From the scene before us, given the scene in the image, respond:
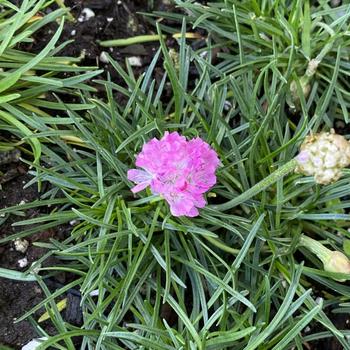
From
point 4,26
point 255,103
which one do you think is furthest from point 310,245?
point 4,26

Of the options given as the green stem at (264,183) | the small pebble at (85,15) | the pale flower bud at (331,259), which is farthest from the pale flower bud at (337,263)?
the small pebble at (85,15)

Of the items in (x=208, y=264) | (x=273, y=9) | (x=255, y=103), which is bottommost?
(x=208, y=264)

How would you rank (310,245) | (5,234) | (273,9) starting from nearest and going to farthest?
(310,245), (5,234), (273,9)

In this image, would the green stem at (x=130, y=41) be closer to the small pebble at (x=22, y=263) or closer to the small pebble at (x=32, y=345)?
the small pebble at (x=22, y=263)

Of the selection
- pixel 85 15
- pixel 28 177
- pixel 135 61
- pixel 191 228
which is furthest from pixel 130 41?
pixel 191 228

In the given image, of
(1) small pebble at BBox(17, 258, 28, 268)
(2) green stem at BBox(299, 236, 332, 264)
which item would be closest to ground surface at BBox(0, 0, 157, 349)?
(1) small pebble at BBox(17, 258, 28, 268)

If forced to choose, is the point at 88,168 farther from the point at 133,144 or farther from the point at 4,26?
the point at 4,26

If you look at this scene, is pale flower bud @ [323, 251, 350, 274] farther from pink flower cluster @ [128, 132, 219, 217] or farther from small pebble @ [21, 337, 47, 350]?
small pebble @ [21, 337, 47, 350]
